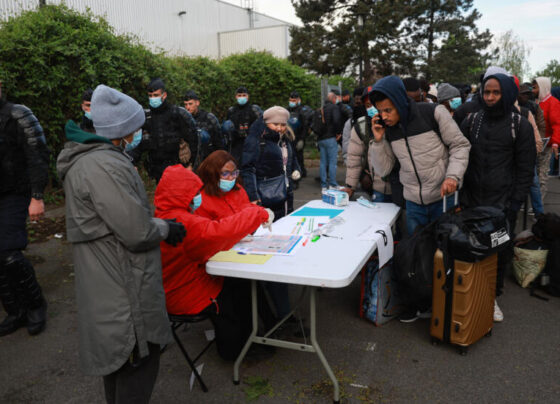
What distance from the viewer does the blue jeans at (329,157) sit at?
28.2 feet

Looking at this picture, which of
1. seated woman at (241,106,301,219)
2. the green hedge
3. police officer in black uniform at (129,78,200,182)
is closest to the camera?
seated woman at (241,106,301,219)

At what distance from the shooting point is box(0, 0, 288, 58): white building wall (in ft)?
57.7

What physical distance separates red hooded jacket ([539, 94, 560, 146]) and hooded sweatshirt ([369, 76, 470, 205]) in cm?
369

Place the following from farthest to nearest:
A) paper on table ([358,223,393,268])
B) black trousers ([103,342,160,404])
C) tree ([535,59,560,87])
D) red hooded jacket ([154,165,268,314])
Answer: tree ([535,59,560,87])
paper on table ([358,223,393,268])
red hooded jacket ([154,165,268,314])
black trousers ([103,342,160,404])

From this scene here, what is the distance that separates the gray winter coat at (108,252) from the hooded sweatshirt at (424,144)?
2243mm

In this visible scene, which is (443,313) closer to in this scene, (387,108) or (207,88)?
(387,108)

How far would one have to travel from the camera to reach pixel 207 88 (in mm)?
10750

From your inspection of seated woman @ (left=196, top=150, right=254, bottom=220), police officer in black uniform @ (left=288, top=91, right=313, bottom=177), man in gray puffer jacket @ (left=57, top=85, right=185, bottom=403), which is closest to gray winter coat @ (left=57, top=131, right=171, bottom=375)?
man in gray puffer jacket @ (left=57, top=85, right=185, bottom=403)

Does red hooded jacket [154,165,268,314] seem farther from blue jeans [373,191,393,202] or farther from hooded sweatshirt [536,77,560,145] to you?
hooded sweatshirt [536,77,560,145]

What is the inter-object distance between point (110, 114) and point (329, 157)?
698 cm

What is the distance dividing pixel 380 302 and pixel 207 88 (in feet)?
27.9

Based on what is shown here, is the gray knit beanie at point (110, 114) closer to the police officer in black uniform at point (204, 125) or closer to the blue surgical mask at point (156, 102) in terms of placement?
the blue surgical mask at point (156, 102)

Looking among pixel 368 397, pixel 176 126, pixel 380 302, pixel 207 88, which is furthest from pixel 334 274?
pixel 207 88

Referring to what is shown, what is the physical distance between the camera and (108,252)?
181 centimetres
